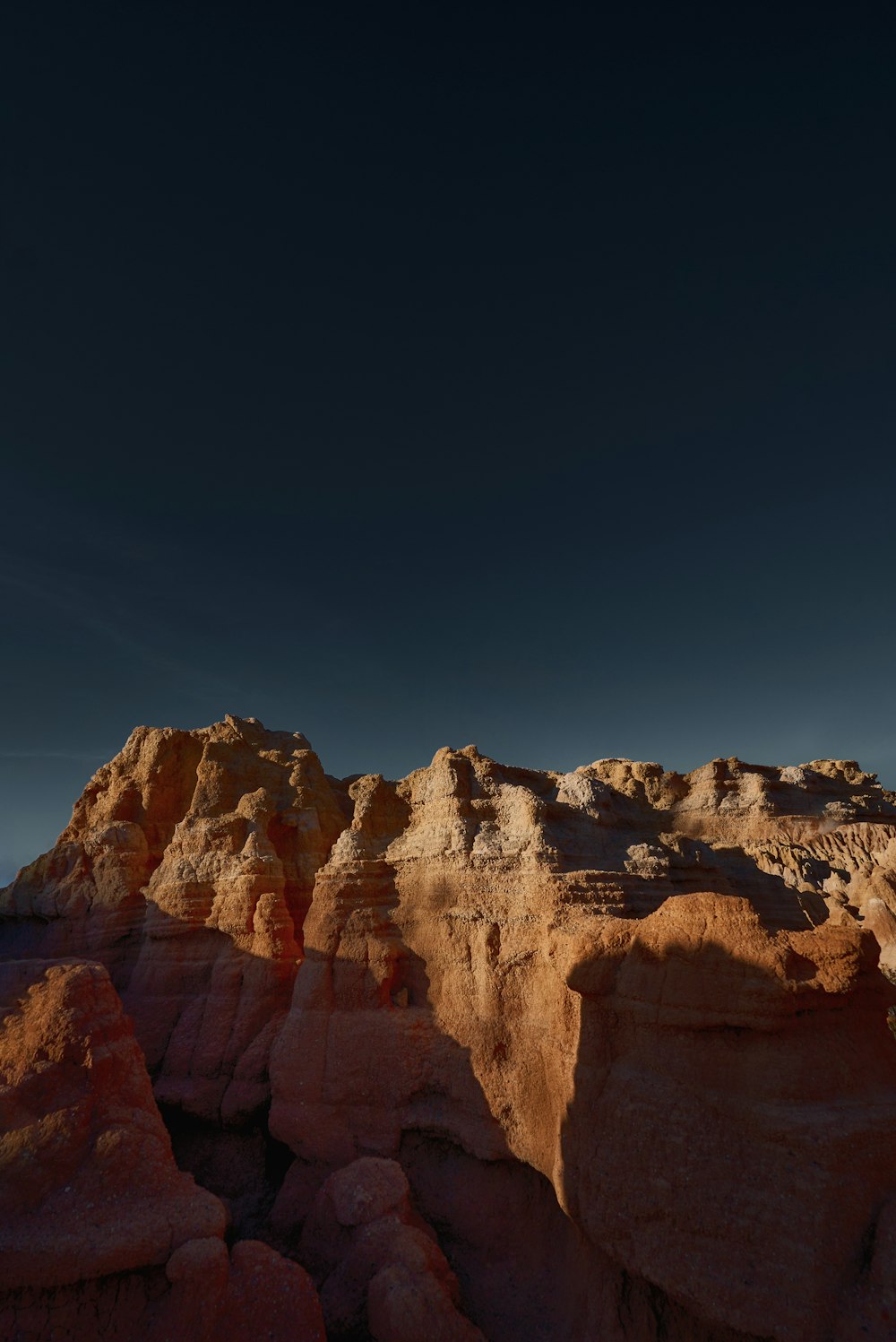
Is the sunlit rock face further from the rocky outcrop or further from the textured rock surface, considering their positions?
the rocky outcrop

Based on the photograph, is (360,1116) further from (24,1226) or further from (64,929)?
(64,929)

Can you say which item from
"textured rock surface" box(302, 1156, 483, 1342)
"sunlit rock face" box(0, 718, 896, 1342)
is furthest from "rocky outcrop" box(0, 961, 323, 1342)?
"sunlit rock face" box(0, 718, 896, 1342)

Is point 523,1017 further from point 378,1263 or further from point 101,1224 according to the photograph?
point 101,1224

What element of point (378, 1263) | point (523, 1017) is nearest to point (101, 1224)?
point (378, 1263)

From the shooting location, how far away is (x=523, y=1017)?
47.6 feet

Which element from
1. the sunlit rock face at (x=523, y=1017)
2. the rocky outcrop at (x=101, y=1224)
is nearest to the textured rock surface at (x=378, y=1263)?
the sunlit rock face at (x=523, y=1017)

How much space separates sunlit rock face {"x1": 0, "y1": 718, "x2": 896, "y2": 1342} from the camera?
28.4 feet

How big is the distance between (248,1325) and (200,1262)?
1.15m

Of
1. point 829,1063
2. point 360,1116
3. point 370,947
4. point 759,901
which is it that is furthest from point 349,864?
point 759,901

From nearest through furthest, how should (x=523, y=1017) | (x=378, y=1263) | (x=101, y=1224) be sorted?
(x=101, y=1224) < (x=378, y=1263) < (x=523, y=1017)

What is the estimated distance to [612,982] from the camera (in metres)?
11.6

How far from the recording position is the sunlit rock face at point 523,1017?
866 centimetres

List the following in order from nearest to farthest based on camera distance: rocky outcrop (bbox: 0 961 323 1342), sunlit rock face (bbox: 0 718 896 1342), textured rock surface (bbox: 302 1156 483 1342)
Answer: rocky outcrop (bbox: 0 961 323 1342)
sunlit rock face (bbox: 0 718 896 1342)
textured rock surface (bbox: 302 1156 483 1342)

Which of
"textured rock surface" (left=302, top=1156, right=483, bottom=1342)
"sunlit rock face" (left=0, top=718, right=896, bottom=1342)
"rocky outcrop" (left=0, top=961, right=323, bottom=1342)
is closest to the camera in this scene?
"rocky outcrop" (left=0, top=961, right=323, bottom=1342)
